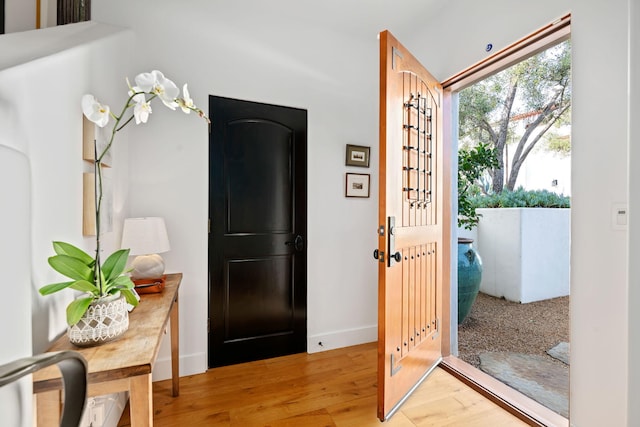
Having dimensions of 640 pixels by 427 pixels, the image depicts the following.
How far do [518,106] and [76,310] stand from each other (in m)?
4.81

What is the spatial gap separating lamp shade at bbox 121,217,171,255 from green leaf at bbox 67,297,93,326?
81 centimetres

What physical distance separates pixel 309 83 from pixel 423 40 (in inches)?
40.1

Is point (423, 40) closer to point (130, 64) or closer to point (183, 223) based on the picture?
point (130, 64)

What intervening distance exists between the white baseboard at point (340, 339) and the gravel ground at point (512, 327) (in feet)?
2.58

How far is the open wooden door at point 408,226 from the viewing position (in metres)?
1.71

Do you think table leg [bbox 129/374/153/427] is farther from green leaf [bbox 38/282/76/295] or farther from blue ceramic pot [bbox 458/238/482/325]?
blue ceramic pot [bbox 458/238/482/325]

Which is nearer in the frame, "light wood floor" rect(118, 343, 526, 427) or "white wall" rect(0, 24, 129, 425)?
"white wall" rect(0, 24, 129, 425)

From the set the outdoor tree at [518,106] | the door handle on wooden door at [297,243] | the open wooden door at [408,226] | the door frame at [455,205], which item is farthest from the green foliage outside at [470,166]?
the door handle on wooden door at [297,243]

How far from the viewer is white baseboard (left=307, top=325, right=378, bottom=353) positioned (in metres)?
2.62

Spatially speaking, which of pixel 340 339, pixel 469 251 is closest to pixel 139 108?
pixel 340 339

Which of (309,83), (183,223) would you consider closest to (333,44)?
(309,83)

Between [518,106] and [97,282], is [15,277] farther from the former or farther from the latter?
[518,106]

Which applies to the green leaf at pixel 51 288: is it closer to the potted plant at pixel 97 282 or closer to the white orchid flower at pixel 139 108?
the potted plant at pixel 97 282

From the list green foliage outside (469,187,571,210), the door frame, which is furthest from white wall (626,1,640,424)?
green foliage outside (469,187,571,210)
